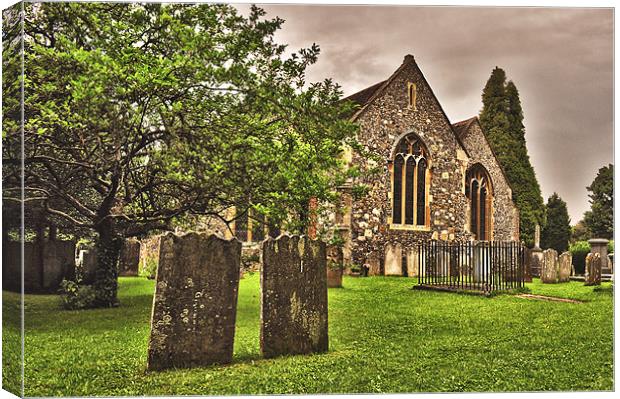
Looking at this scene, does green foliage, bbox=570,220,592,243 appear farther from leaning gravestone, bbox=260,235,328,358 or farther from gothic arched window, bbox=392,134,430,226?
leaning gravestone, bbox=260,235,328,358

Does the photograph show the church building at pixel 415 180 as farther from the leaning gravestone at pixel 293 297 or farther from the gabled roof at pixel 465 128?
the leaning gravestone at pixel 293 297

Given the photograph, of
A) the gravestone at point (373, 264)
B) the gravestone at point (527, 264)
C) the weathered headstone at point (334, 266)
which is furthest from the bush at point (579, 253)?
the weathered headstone at point (334, 266)

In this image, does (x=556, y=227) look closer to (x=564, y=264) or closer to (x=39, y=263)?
(x=564, y=264)

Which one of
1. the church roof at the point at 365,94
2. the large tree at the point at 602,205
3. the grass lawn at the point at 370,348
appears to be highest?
the church roof at the point at 365,94

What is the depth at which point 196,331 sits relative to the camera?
695cm

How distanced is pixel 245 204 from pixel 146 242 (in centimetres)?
107

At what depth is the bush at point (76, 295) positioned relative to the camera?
7375 mm

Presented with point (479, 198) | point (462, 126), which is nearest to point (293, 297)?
point (479, 198)

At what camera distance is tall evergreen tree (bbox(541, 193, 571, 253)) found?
27.7 ft

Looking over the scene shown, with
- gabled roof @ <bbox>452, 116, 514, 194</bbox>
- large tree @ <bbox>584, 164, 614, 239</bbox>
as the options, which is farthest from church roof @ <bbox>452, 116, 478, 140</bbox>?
large tree @ <bbox>584, 164, 614, 239</bbox>

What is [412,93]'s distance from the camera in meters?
8.30

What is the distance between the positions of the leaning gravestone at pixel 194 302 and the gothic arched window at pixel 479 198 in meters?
3.03

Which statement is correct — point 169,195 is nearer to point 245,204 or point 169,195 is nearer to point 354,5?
point 245,204

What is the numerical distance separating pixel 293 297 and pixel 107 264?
1915mm
